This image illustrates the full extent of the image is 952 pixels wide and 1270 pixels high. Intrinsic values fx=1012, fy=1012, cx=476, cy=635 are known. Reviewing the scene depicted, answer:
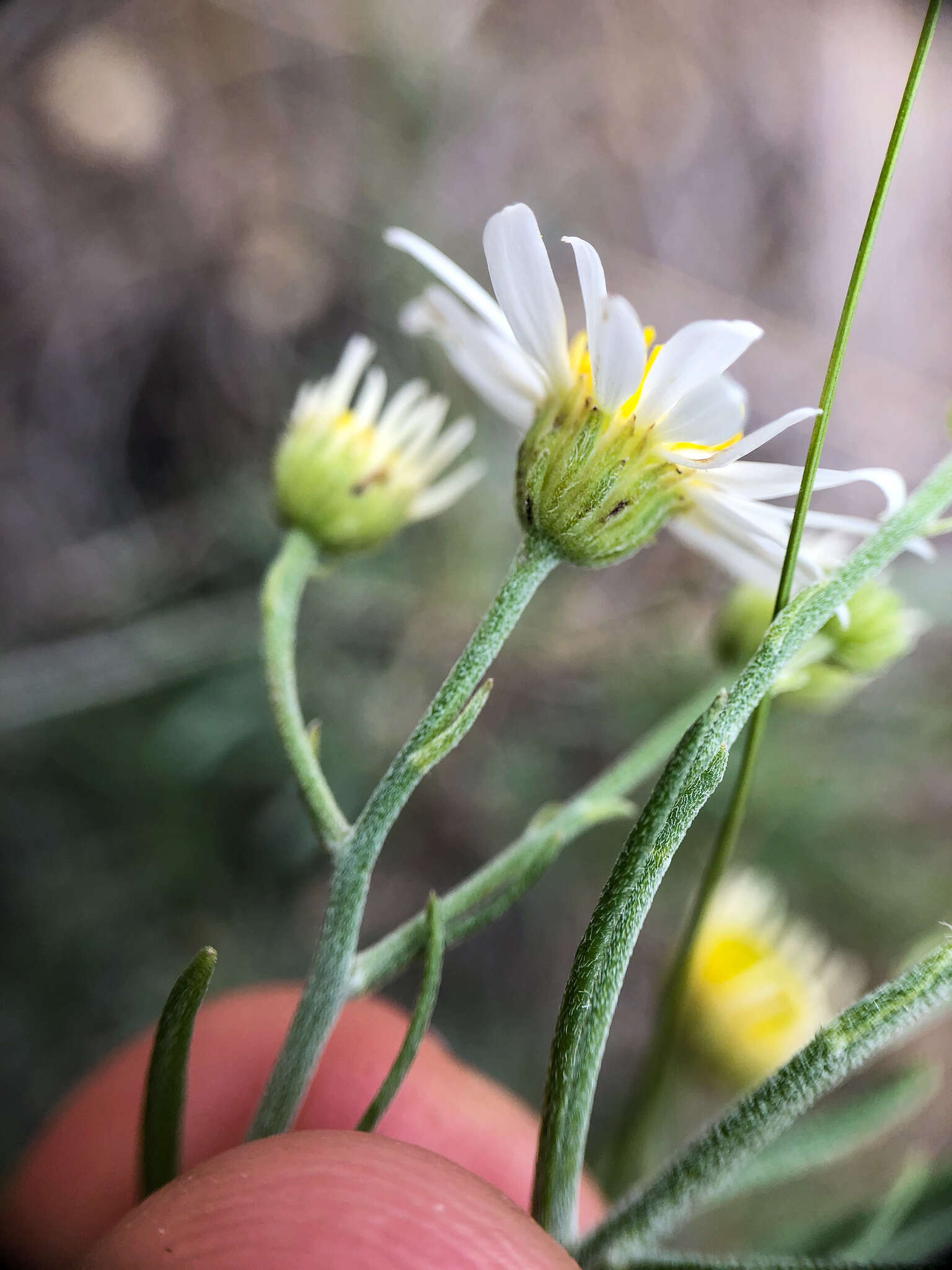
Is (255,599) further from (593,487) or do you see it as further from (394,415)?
(593,487)

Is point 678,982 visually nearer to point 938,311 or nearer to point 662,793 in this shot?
point 662,793

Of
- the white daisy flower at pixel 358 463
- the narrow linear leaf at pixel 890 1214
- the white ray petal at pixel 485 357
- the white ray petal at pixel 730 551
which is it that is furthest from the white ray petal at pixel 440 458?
A: the narrow linear leaf at pixel 890 1214

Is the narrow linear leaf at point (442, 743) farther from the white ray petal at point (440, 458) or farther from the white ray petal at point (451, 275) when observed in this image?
the white ray petal at point (440, 458)

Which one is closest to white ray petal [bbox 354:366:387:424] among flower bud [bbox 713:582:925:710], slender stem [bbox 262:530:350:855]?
slender stem [bbox 262:530:350:855]

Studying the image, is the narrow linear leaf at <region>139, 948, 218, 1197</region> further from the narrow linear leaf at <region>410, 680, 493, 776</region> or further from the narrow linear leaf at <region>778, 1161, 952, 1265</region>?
the narrow linear leaf at <region>778, 1161, 952, 1265</region>

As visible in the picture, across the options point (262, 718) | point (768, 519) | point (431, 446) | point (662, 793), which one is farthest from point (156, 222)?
point (662, 793)

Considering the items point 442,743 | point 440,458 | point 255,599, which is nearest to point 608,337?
point 442,743
